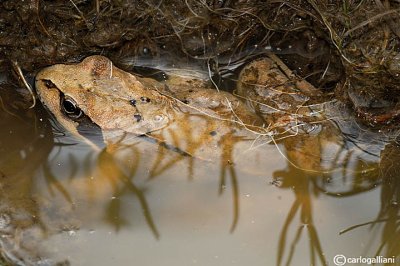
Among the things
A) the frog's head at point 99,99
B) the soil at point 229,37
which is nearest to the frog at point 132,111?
the frog's head at point 99,99

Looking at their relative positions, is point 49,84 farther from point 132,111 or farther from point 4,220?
point 4,220

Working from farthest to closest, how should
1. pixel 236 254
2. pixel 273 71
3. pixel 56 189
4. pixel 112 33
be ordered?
pixel 273 71, pixel 112 33, pixel 56 189, pixel 236 254

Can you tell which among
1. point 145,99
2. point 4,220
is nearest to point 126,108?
point 145,99

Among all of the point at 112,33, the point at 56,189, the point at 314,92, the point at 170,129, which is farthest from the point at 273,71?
the point at 56,189

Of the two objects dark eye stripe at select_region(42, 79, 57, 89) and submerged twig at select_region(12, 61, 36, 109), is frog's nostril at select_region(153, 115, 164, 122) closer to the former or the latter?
dark eye stripe at select_region(42, 79, 57, 89)

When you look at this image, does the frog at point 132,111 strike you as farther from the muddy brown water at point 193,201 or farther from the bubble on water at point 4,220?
the bubble on water at point 4,220

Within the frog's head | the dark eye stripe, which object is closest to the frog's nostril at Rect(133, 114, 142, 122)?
the frog's head

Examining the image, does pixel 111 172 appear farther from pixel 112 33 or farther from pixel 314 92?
pixel 314 92
